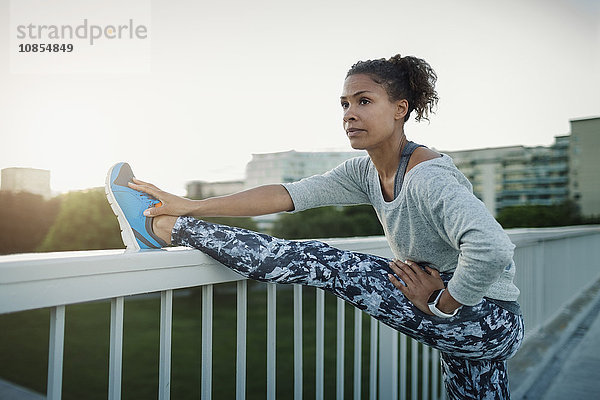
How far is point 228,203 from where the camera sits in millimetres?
1723

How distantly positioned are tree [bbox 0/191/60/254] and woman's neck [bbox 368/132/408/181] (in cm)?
1369

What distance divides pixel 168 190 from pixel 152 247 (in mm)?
225

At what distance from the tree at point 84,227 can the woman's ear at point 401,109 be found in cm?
1313

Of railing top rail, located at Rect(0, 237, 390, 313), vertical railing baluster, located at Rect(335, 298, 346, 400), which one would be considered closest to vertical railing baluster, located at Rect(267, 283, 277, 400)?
railing top rail, located at Rect(0, 237, 390, 313)

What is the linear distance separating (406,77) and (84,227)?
45.4ft

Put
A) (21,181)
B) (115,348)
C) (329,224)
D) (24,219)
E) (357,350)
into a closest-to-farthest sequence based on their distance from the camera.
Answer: (115,348), (357,350), (21,181), (24,219), (329,224)

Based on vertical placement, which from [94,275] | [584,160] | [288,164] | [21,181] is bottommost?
[94,275]

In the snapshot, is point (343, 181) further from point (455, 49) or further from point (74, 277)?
point (455, 49)

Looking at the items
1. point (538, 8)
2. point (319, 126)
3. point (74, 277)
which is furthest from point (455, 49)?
point (74, 277)

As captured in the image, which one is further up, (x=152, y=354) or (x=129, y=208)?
(x=129, y=208)

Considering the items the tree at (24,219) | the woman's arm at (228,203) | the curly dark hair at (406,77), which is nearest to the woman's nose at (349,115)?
the curly dark hair at (406,77)

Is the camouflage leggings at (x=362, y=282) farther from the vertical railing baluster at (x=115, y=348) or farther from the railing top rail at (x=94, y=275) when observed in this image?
the vertical railing baluster at (x=115, y=348)

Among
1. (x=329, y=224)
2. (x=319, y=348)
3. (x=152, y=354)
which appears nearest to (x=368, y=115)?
(x=319, y=348)

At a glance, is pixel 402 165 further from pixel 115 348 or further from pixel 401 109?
pixel 115 348
